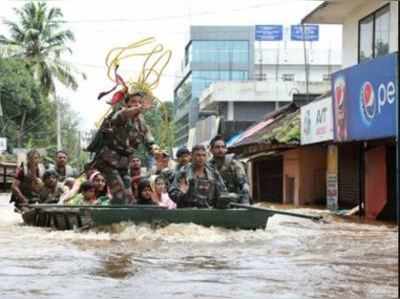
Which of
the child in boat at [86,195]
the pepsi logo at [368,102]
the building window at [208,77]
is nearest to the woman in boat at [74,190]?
the child in boat at [86,195]

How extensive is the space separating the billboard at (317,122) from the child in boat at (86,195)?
7.77 m

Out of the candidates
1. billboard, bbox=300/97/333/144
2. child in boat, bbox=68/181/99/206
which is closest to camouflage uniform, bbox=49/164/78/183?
child in boat, bbox=68/181/99/206

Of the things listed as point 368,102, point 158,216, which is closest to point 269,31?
point 368,102

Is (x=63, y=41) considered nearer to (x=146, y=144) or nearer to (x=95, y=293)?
(x=146, y=144)

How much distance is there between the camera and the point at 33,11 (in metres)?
50.7

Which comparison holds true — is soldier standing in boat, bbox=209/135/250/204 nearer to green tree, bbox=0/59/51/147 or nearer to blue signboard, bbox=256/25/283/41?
green tree, bbox=0/59/51/147

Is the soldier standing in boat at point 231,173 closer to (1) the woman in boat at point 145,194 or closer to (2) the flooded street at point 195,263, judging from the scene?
(2) the flooded street at point 195,263

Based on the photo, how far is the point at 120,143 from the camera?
1188 cm

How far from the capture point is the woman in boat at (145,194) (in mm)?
12672

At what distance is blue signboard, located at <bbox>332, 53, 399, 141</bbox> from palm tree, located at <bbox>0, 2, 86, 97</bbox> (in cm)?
3390

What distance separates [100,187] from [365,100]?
6040 millimetres

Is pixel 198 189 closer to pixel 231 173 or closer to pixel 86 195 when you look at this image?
pixel 231 173

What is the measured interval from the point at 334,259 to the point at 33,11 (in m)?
44.3

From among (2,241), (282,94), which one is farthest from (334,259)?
(282,94)
